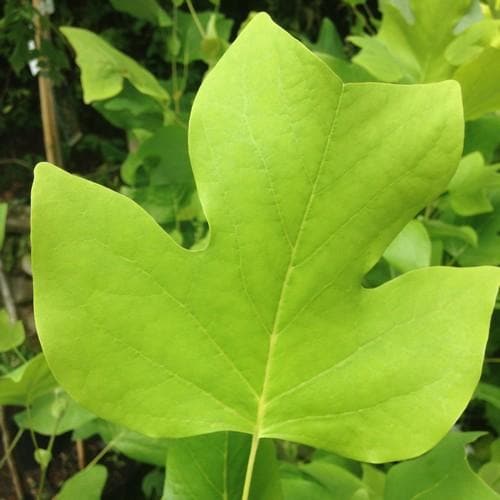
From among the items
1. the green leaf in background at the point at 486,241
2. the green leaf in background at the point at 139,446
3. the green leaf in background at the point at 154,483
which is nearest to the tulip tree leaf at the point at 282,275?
the green leaf in background at the point at 139,446

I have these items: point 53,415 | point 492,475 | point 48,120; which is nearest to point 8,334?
point 53,415

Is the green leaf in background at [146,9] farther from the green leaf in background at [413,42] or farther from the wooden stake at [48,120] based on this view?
the green leaf in background at [413,42]

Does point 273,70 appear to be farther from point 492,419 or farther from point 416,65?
point 492,419

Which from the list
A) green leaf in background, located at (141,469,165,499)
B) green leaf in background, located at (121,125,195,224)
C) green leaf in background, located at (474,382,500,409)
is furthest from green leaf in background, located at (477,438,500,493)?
green leaf in background, located at (141,469,165,499)

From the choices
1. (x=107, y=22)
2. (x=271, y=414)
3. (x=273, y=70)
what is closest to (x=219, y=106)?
(x=273, y=70)

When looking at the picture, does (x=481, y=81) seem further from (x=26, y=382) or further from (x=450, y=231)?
(x=26, y=382)

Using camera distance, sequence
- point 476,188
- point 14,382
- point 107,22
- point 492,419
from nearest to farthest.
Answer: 1. point 14,382
2. point 476,188
3. point 492,419
4. point 107,22

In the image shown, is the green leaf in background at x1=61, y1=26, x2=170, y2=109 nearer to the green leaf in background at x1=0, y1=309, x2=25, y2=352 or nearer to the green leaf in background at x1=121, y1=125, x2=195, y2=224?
the green leaf in background at x1=121, y1=125, x2=195, y2=224

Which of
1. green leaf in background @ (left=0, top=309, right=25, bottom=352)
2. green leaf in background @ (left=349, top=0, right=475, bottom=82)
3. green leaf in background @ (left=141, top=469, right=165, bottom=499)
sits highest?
green leaf in background @ (left=349, top=0, right=475, bottom=82)
